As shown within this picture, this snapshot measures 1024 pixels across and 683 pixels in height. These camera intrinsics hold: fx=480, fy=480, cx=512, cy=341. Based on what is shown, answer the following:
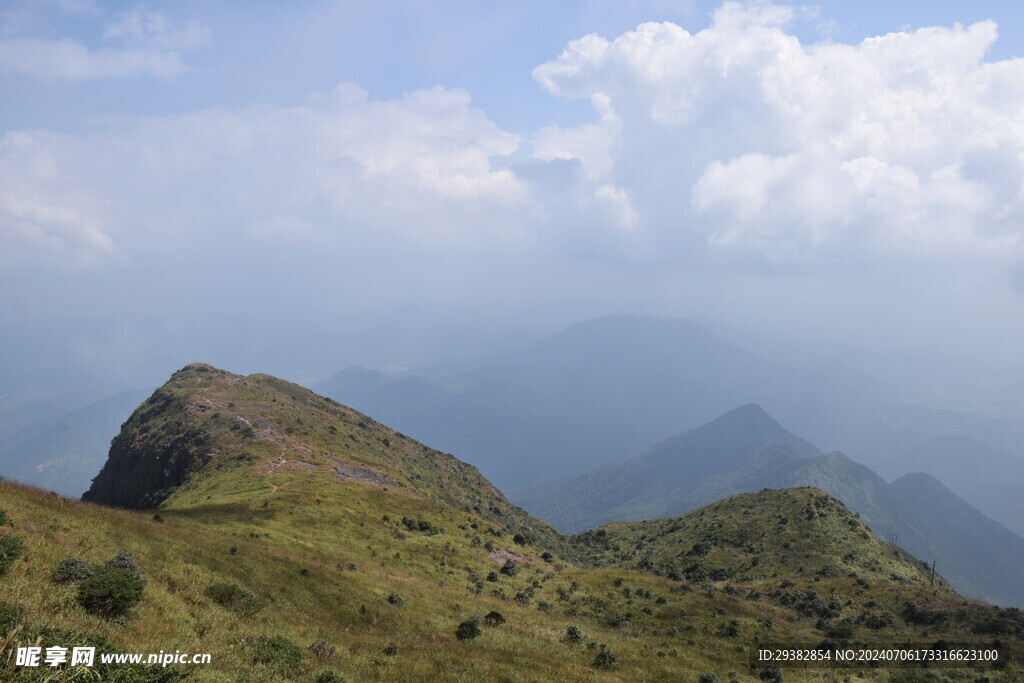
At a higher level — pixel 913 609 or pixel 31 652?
pixel 31 652

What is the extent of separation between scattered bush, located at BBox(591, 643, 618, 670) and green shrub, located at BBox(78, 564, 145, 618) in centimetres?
2116

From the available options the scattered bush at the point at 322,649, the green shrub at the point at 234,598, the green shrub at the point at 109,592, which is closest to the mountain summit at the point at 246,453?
the green shrub at the point at 234,598

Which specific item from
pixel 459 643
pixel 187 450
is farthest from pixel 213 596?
pixel 187 450

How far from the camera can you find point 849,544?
69.9m

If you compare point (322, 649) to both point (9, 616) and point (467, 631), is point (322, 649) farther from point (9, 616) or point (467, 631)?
point (9, 616)

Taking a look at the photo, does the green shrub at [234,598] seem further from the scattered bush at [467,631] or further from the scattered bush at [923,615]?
the scattered bush at [923,615]

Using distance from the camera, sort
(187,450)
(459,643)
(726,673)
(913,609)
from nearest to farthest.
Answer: (459,643)
(726,673)
(913,609)
(187,450)

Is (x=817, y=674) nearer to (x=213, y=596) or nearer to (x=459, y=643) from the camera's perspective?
(x=459, y=643)

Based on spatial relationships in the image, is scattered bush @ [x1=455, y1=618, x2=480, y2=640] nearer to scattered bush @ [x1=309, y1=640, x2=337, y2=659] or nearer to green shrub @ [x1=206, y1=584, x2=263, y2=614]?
scattered bush @ [x1=309, y1=640, x2=337, y2=659]

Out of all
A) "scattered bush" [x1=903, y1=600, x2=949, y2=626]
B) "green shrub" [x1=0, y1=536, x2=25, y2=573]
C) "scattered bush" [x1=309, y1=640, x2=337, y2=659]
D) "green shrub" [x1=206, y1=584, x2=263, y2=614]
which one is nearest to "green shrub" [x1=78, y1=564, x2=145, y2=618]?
"green shrub" [x1=0, y1=536, x2=25, y2=573]

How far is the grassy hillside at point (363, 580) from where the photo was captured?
54.5 feet

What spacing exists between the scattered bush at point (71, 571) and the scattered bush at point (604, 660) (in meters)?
22.7

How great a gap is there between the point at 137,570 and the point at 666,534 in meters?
93.7

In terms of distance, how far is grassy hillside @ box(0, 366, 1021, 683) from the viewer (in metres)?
16.6
